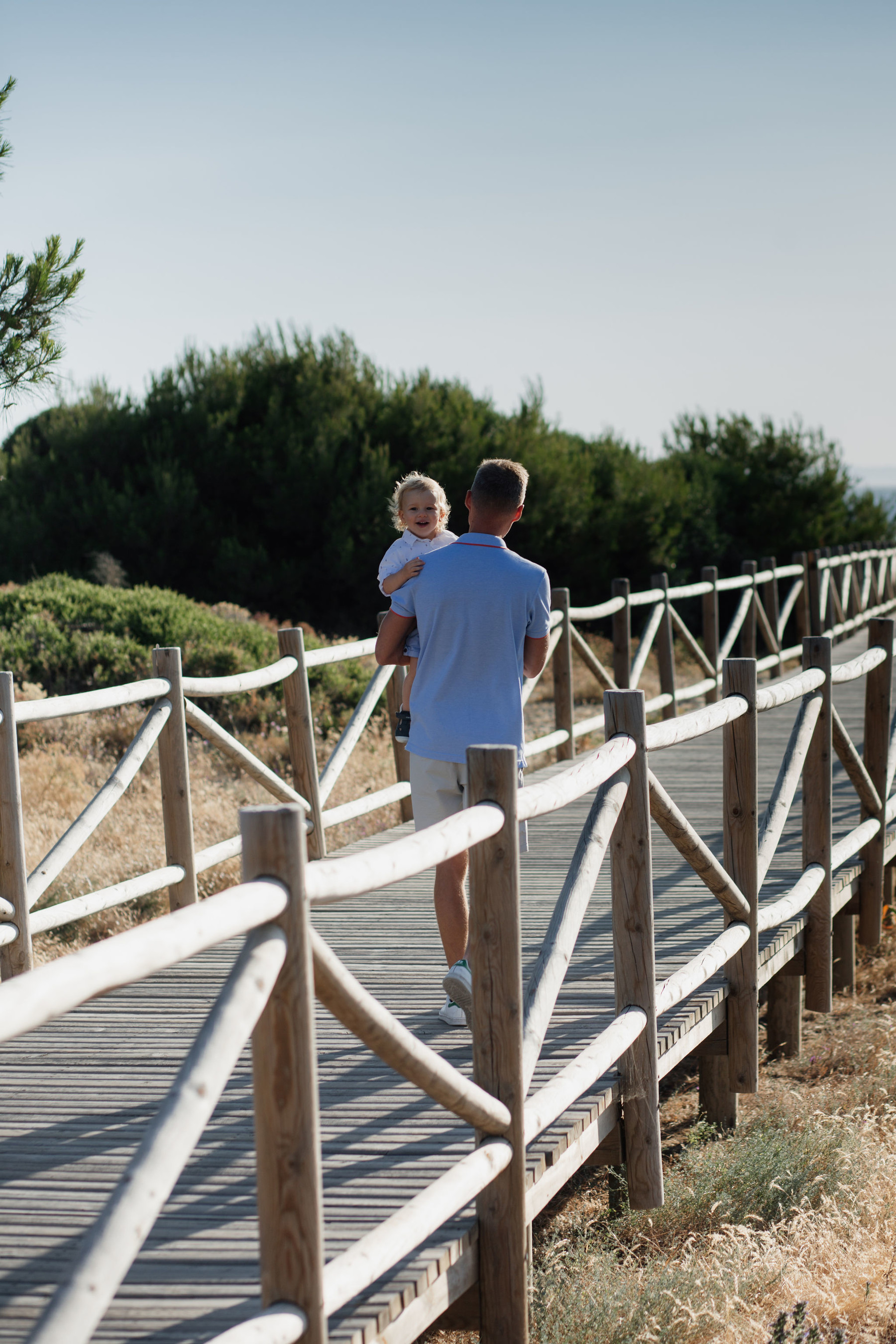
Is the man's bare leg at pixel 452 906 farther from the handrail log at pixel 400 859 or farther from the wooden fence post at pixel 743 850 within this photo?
the handrail log at pixel 400 859

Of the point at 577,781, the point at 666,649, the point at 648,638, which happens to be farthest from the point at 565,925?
the point at 666,649

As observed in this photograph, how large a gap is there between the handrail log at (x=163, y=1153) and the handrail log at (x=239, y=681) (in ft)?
10.1

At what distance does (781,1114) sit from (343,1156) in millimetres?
2404

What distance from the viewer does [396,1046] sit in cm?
201

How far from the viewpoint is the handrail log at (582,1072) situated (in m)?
2.60

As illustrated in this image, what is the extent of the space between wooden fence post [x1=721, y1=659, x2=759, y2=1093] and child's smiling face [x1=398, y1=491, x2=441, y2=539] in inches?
41.1

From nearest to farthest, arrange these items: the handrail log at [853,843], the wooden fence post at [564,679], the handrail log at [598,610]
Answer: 1. the handrail log at [853,843]
2. the wooden fence post at [564,679]
3. the handrail log at [598,610]

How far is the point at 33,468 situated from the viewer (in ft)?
69.0

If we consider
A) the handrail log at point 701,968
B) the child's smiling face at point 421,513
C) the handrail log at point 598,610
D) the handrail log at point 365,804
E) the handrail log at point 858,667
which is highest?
the child's smiling face at point 421,513

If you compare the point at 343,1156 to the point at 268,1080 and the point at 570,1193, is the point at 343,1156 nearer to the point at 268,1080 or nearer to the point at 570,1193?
the point at 268,1080

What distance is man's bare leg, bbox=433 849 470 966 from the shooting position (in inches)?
136

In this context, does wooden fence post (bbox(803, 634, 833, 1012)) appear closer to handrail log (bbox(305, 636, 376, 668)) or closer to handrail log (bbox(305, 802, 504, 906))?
handrail log (bbox(305, 636, 376, 668))

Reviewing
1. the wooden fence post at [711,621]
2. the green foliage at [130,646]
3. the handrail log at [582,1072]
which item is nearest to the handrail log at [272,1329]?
the handrail log at [582,1072]

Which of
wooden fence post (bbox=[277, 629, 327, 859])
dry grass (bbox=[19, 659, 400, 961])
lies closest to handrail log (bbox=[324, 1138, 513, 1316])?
wooden fence post (bbox=[277, 629, 327, 859])
